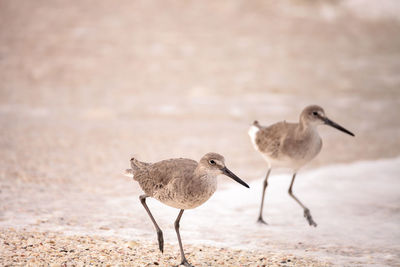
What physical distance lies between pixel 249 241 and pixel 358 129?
7.50 metres

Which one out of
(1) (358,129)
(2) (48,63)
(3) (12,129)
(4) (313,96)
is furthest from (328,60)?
(3) (12,129)

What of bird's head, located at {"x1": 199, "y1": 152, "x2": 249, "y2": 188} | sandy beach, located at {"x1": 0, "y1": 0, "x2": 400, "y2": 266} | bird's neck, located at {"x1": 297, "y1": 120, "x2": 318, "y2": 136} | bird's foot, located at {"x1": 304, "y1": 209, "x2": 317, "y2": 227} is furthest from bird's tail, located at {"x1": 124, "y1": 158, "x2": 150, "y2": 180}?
bird's foot, located at {"x1": 304, "y1": 209, "x2": 317, "y2": 227}

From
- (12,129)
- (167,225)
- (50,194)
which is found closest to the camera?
(167,225)

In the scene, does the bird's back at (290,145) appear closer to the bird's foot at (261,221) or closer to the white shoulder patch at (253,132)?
the white shoulder patch at (253,132)

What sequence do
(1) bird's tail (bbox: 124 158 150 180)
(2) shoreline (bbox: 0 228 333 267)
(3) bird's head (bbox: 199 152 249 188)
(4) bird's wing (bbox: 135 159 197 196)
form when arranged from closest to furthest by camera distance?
1. (3) bird's head (bbox: 199 152 249 188)
2. (4) bird's wing (bbox: 135 159 197 196)
3. (2) shoreline (bbox: 0 228 333 267)
4. (1) bird's tail (bbox: 124 158 150 180)

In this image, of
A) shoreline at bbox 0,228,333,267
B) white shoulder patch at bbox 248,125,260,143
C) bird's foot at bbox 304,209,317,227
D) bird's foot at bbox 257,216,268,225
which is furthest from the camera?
white shoulder patch at bbox 248,125,260,143

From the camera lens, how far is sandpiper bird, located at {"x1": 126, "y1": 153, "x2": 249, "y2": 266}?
15.6ft

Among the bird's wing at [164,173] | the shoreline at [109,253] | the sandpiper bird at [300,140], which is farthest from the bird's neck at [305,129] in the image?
the bird's wing at [164,173]

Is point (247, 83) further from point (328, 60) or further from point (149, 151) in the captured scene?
point (149, 151)

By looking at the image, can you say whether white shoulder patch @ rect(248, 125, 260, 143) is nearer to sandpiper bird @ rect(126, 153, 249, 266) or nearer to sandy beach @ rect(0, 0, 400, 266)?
sandy beach @ rect(0, 0, 400, 266)

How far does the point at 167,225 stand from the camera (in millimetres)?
6711

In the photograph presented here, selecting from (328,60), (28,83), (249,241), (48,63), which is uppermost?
(328,60)

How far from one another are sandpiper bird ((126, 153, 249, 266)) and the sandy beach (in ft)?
Answer: 2.49

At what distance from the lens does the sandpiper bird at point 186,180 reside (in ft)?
15.6
